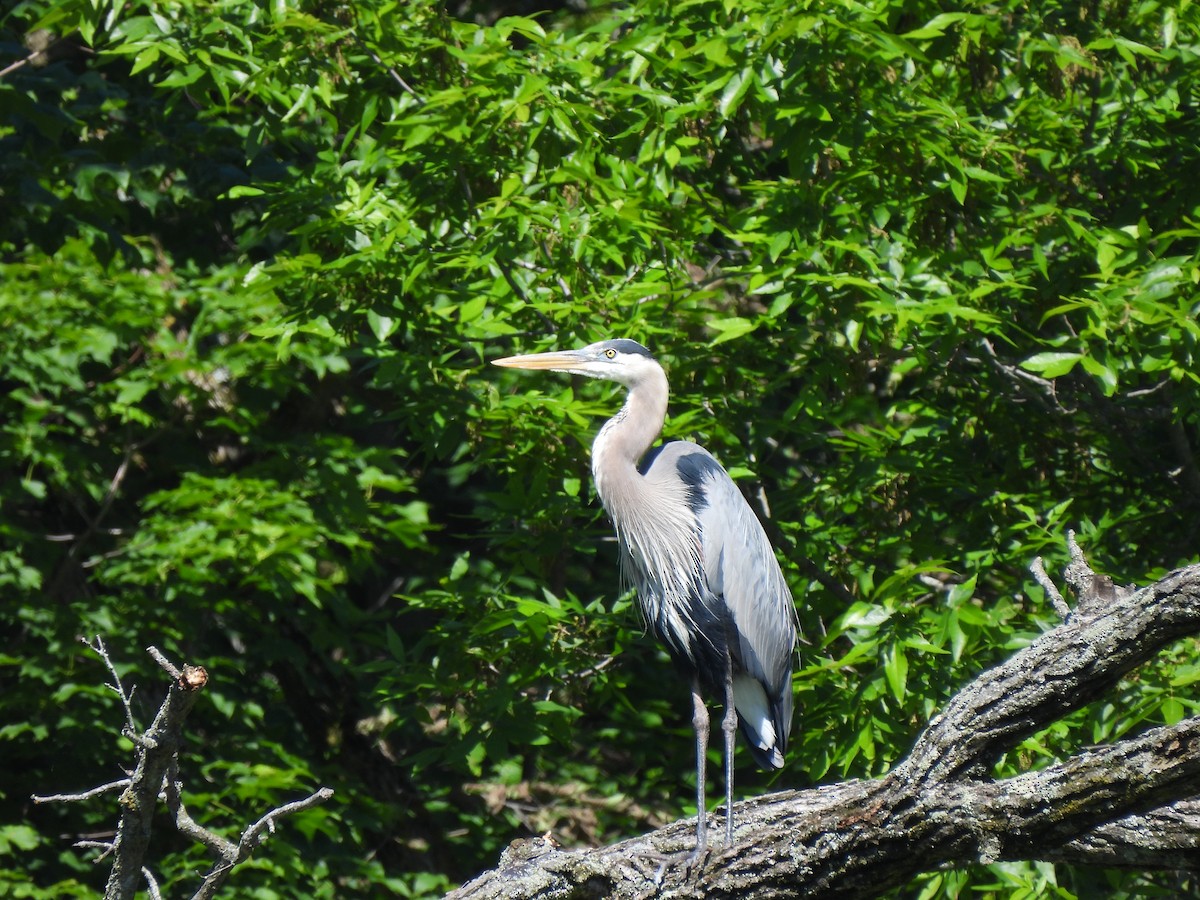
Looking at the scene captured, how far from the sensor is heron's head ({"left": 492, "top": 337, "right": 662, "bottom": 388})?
13.9 ft

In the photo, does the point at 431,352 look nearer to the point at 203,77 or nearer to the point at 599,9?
the point at 203,77

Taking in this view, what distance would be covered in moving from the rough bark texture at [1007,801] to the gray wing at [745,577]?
4.70 feet

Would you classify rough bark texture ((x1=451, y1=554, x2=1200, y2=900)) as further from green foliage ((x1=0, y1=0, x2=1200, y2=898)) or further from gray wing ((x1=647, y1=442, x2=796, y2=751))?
gray wing ((x1=647, y1=442, x2=796, y2=751))

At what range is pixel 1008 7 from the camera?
438 centimetres

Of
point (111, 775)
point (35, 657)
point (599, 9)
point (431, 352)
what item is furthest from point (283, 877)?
point (599, 9)

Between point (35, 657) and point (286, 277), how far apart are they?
2561 millimetres

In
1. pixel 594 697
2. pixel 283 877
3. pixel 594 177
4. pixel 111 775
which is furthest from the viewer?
pixel 111 775

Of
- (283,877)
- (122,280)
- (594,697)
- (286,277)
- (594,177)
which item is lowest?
(283,877)

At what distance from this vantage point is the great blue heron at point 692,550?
4.27 meters

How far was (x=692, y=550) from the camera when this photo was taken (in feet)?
14.3

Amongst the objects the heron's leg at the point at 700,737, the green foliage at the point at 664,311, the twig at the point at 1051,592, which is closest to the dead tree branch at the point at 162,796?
the heron's leg at the point at 700,737

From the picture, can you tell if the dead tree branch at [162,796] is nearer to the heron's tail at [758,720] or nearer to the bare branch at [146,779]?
the bare branch at [146,779]

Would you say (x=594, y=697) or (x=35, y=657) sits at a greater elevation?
(x=594, y=697)

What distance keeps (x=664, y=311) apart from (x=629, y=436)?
480 millimetres
